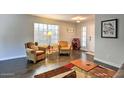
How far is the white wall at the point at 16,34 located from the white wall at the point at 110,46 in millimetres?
825

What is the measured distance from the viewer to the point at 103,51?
2.28 m

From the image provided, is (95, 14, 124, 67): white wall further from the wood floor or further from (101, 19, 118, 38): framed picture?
the wood floor

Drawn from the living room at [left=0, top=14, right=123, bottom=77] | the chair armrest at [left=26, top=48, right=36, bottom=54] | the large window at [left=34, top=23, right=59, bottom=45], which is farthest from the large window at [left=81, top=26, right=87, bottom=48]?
the chair armrest at [left=26, top=48, right=36, bottom=54]

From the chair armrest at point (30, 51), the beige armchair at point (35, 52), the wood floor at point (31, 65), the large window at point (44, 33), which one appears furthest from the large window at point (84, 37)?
the chair armrest at point (30, 51)

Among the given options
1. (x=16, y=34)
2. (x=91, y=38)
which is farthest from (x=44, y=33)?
(x=91, y=38)

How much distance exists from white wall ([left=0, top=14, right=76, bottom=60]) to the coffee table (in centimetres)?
86

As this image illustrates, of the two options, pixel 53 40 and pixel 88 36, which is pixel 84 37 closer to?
pixel 88 36

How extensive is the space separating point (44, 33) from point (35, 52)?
0.39 m

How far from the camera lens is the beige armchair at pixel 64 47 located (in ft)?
7.92

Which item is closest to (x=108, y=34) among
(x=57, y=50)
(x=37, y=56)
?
(x=57, y=50)

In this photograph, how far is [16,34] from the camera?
7.49 ft

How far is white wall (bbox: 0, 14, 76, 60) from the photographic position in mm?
2181
